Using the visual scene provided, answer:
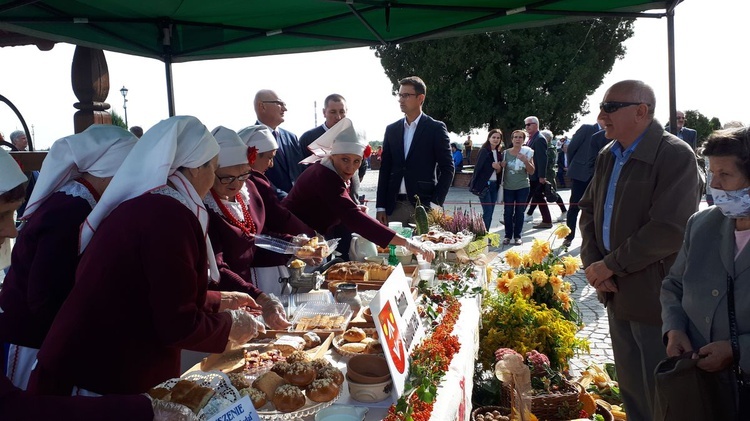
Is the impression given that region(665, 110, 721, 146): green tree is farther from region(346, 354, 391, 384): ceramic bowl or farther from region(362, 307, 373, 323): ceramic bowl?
region(346, 354, 391, 384): ceramic bowl

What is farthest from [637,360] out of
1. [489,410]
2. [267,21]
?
[267,21]

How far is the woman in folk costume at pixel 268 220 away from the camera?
3432 millimetres

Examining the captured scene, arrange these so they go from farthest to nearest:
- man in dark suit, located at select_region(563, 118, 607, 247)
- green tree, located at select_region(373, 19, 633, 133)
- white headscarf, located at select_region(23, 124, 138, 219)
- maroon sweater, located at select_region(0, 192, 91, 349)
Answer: green tree, located at select_region(373, 19, 633, 133)
man in dark suit, located at select_region(563, 118, 607, 247)
white headscarf, located at select_region(23, 124, 138, 219)
maroon sweater, located at select_region(0, 192, 91, 349)

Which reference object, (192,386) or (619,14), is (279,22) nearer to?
(619,14)

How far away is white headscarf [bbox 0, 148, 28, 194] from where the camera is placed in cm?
170

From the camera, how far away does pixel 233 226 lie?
2908mm

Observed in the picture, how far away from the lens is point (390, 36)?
4.96 meters

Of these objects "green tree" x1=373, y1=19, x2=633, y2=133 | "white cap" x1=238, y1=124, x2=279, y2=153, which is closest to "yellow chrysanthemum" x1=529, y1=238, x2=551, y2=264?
"white cap" x1=238, y1=124, x2=279, y2=153

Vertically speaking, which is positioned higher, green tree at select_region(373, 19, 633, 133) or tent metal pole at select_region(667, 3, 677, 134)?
green tree at select_region(373, 19, 633, 133)

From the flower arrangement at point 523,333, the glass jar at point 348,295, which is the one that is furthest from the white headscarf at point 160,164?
the flower arrangement at point 523,333

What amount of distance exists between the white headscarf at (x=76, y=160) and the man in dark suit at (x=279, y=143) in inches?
115

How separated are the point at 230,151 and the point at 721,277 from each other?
7.49ft

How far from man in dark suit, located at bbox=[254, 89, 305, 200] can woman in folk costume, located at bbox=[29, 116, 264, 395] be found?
10.9 feet

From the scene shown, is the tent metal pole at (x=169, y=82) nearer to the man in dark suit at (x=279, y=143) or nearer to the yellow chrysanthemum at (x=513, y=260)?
the man in dark suit at (x=279, y=143)
